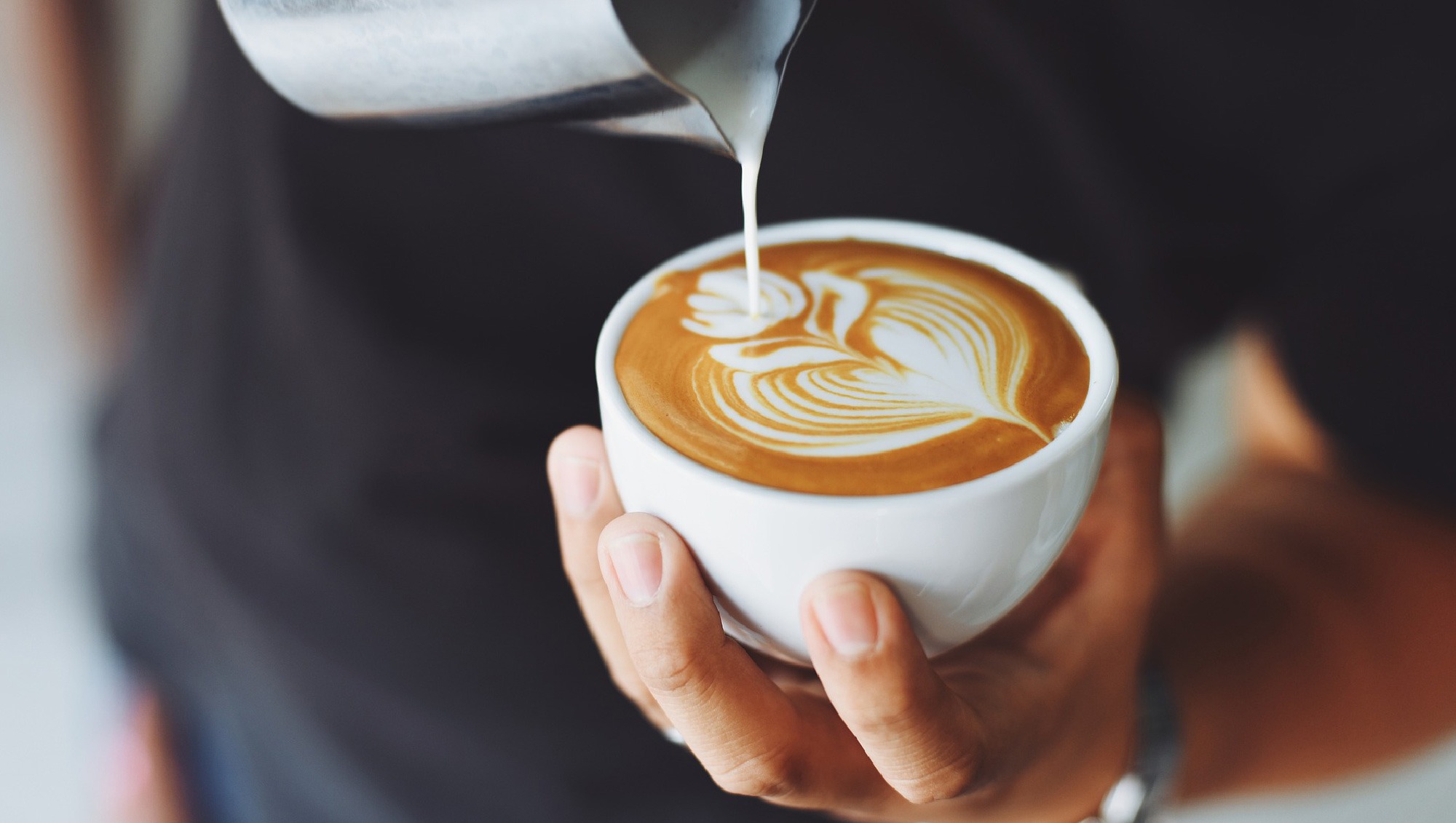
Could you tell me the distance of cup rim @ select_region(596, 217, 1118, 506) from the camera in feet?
1.88

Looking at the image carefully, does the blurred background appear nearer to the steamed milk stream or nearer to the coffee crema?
the coffee crema

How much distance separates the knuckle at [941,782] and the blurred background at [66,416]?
3.43 feet

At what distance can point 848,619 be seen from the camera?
57 cm

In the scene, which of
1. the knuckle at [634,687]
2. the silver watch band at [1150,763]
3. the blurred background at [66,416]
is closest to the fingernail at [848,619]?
the knuckle at [634,687]

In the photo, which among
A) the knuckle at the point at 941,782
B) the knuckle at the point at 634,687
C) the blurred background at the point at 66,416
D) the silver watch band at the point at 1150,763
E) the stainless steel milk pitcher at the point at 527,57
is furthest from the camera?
the blurred background at the point at 66,416

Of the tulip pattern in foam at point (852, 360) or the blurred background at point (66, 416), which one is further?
the blurred background at point (66, 416)

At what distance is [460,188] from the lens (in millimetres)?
1112

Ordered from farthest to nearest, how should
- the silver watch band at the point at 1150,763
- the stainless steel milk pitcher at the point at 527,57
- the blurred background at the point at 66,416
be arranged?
the blurred background at the point at 66,416
the silver watch band at the point at 1150,763
the stainless steel milk pitcher at the point at 527,57

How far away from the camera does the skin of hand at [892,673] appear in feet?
1.94

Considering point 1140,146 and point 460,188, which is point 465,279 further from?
point 1140,146

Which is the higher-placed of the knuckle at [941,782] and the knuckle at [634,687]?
the knuckle at [941,782]

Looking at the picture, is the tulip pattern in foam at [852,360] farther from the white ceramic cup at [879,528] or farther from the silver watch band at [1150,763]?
the silver watch band at [1150,763]

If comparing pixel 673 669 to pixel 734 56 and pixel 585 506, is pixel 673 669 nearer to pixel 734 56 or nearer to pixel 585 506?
pixel 585 506

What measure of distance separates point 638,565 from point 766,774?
166mm
